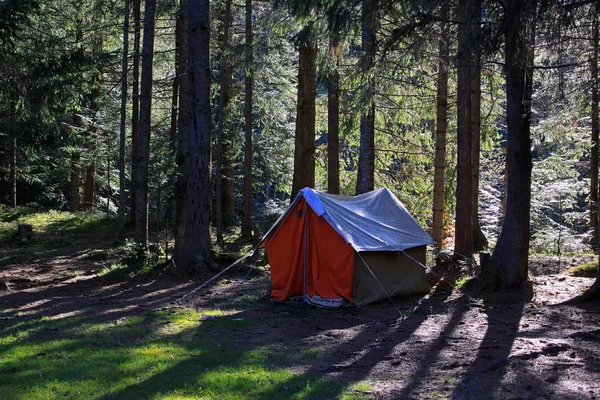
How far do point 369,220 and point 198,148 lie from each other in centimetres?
419

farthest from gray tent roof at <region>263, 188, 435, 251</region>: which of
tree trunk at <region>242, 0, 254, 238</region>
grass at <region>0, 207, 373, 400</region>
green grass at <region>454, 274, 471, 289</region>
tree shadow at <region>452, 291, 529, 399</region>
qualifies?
tree trunk at <region>242, 0, 254, 238</region>

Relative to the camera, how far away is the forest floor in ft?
18.7

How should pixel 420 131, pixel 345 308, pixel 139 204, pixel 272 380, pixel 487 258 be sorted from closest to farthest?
1. pixel 272 380
2. pixel 345 308
3. pixel 487 258
4. pixel 139 204
5. pixel 420 131

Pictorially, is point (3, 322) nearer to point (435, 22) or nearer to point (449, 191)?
point (435, 22)

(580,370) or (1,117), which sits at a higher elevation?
(1,117)

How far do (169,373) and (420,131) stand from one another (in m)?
15.4

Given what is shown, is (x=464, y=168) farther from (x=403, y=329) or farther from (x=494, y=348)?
(x=494, y=348)

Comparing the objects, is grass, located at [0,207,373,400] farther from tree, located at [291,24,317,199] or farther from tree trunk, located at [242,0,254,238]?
tree trunk, located at [242,0,254,238]

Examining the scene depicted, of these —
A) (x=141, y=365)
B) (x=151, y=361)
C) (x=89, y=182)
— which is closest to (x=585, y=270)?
(x=151, y=361)

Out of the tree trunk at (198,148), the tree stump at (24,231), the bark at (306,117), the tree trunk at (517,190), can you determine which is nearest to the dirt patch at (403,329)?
the tree trunk at (517,190)

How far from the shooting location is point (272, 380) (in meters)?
6.01

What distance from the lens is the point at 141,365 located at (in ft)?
21.1

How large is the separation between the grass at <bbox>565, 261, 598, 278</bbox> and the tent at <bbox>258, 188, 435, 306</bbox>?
12.1 ft

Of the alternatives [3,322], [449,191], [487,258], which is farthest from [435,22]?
[449,191]
